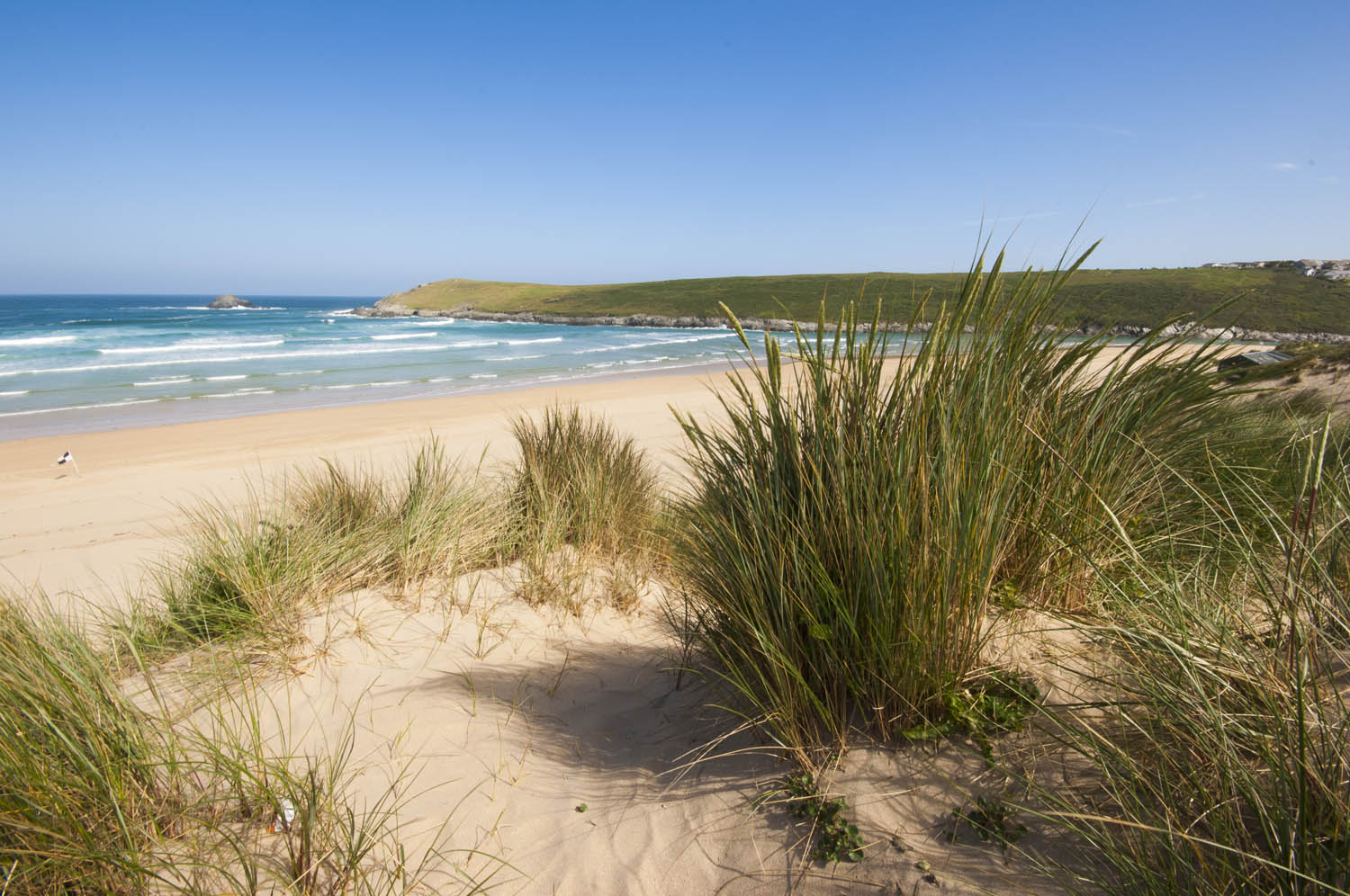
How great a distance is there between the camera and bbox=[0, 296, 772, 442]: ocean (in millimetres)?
16344

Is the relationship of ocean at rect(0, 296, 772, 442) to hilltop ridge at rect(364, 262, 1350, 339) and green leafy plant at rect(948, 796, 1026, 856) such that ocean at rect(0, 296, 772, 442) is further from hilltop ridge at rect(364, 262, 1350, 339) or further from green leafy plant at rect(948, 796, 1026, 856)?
green leafy plant at rect(948, 796, 1026, 856)

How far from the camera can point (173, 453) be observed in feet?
35.6

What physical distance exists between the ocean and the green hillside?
3.79m

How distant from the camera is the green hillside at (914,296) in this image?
3172mm

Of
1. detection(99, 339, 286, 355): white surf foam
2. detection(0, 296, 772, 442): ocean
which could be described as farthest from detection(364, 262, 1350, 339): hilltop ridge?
detection(99, 339, 286, 355): white surf foam

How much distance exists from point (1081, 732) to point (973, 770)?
1.06ft

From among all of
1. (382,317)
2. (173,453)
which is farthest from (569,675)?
(382,317)

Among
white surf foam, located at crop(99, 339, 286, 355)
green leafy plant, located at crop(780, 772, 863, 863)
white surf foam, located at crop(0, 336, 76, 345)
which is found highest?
white surf foam, located at crop(0, 336, 76, 345)

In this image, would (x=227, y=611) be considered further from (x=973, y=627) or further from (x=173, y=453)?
(x=173, y=453)

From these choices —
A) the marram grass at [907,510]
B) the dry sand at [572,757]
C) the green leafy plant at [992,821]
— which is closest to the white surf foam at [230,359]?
the dry sand at [572,757]

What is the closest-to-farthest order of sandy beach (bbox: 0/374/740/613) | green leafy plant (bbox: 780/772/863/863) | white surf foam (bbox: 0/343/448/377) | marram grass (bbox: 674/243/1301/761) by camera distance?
green leafy plant (bbox: 780/772/863/863) → marram grass (bbox: 674/243/1301/761) → sandy beach (bbox: 0/374/740/613) → white surf foam (bbox: 0/343/448/377)

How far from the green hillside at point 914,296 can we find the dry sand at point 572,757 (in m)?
1.48

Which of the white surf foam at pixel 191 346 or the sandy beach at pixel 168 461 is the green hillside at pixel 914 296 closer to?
the sandy beach at pixel 168 461

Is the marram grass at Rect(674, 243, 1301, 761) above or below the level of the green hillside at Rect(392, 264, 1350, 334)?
below
